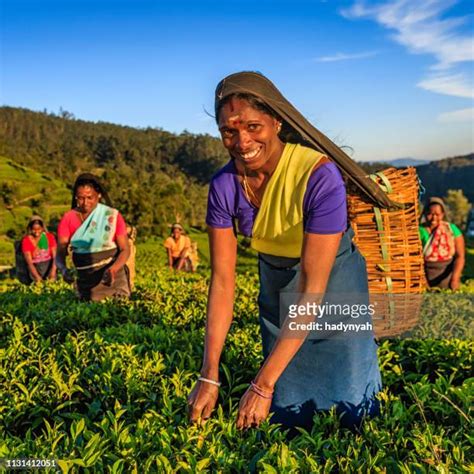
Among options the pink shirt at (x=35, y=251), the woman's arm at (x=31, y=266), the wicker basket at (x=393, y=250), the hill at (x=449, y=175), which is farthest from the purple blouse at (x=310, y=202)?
the hill at (x=449, y=175)

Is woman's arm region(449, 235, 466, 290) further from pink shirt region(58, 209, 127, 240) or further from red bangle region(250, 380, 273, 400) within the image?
red bangle region(250, 380, 273, 400)

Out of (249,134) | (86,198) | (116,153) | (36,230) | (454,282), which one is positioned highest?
(116,153)

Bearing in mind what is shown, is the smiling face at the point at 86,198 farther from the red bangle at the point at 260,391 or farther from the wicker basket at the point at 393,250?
the red bangle at the point at 260,391

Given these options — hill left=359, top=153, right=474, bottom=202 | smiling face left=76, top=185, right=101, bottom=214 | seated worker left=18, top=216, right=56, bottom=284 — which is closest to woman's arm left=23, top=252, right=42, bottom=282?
seated worker left=18, top=216, right=56, bottom=284

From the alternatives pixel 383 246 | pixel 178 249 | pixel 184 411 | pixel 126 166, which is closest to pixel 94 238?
pixel 383 246

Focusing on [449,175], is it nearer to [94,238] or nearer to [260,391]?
[94,238]

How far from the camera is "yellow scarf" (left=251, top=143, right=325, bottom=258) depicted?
2346 mm

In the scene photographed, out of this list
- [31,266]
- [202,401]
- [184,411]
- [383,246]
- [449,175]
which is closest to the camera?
[202,401]

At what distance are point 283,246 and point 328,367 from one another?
0.63 meters

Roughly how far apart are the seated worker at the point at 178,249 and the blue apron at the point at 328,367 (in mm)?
9848

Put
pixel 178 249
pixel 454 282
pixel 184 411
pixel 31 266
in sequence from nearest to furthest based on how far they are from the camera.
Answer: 1. pixel 184 411
2. pixel 454 282
3. pixel 31 266
4. pixel 178 249

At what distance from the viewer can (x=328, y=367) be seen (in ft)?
8.57

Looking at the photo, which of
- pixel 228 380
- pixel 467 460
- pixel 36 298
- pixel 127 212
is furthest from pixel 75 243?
pixel 127 212

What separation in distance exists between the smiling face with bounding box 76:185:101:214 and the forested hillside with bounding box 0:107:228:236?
37774mm
